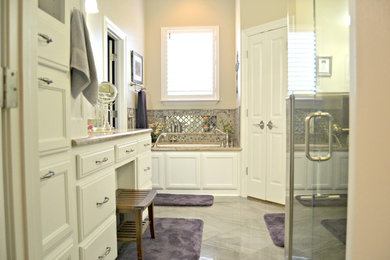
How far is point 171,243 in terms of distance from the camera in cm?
248

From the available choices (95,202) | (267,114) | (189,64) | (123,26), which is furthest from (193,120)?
(95,202)

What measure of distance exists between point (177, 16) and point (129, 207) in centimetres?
370

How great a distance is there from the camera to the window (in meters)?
4.81

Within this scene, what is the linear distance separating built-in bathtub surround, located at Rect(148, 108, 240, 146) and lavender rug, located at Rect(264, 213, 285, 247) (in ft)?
6.16

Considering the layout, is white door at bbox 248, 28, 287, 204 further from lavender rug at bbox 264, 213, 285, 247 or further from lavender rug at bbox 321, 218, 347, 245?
lavender rug at bbox 321, 218, 347, 245

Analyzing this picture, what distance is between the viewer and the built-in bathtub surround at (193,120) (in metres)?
4.86

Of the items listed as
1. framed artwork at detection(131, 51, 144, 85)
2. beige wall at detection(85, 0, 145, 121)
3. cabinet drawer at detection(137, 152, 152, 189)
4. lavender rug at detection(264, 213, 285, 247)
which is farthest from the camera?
framed artwork at detection(131, 51, 144, 85)

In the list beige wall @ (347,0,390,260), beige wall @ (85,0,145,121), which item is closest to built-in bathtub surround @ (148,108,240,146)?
beige wall @ (85,0,145,121)

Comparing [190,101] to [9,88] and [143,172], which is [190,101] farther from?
[9,88]

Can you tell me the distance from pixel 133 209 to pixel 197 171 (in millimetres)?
2005

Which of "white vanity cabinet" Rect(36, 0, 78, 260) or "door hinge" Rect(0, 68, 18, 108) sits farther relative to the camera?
"white vanity cabinet" Rect(36, 0, 78, 260)

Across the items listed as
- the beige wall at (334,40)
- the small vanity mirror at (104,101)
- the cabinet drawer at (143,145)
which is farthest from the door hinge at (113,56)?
the beige wall at (334,40)

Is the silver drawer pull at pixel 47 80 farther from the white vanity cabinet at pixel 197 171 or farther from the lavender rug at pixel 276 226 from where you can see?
the white vanity cabinet at pixel 197 171

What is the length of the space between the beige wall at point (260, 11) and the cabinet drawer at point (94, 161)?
2708mm
